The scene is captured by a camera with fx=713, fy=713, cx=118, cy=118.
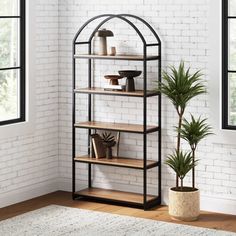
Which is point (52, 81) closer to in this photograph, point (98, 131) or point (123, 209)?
point (98, 131)

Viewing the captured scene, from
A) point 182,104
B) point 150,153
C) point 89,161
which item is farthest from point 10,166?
point 182,104

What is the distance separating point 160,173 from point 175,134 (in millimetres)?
425

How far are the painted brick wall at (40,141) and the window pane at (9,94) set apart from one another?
24 centimetres

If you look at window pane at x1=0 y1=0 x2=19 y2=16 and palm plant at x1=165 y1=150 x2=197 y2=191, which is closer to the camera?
palm plant at x1=165 y1=150 x2=197 y2=191

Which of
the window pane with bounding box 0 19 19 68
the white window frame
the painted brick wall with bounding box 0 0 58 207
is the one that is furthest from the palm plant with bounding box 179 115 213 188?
the window pane with bounding box 0 19 19 68

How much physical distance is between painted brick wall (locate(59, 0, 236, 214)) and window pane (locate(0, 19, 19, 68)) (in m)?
0.66

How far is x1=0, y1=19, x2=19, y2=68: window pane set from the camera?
22.9 feet

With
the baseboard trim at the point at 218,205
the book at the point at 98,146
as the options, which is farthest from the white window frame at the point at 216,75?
the book at the point at 98,146

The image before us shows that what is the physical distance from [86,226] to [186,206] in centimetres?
95

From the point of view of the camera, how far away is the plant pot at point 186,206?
21.5ft

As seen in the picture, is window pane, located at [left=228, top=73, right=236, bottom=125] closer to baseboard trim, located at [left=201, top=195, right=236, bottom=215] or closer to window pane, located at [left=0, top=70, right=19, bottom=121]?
baseboard trim, located at [left=201, top=195, right=236, bottom=215]

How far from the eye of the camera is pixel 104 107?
24.3ft

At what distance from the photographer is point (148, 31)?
7.06 m

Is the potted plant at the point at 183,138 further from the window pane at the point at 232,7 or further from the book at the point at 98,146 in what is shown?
the book at the point at 98,146
